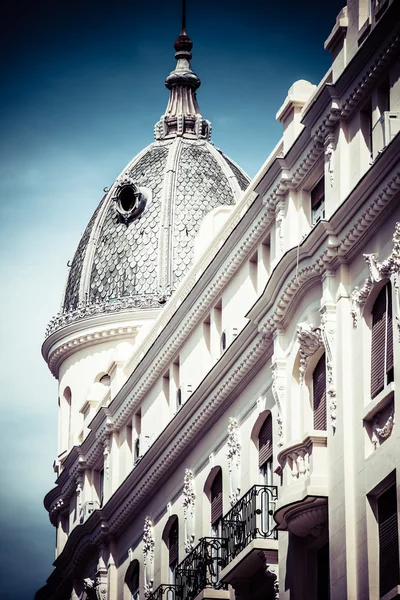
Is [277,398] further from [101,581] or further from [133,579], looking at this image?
[101,581]

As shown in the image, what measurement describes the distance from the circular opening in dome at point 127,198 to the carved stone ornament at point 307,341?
2959 centimetres

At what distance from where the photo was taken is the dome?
221 feet

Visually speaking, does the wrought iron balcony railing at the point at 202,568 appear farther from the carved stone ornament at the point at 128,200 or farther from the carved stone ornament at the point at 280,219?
the carved stone ornament at the point at 128,200

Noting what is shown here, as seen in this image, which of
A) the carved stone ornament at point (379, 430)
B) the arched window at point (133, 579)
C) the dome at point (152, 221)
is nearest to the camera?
the carved stone ornament at point (379, 430)

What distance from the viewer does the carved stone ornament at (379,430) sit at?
35750 mm

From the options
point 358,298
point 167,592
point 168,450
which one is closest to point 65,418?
point 168,450

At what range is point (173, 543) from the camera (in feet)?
167

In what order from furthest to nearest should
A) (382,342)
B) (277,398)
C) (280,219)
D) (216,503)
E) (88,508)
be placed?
(88,508)
(216,503)
(280,219)
(277,398)
(382,342)

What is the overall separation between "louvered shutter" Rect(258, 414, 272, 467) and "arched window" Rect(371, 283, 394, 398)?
7047 millimetres

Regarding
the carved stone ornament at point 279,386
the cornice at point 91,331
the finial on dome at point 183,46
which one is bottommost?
the carved stone ornament at point 279,386

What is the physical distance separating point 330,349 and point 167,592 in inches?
505

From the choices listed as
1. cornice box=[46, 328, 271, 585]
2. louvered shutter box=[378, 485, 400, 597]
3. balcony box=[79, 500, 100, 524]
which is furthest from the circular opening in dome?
louvered shutter box=[378, 485, 400, 597]

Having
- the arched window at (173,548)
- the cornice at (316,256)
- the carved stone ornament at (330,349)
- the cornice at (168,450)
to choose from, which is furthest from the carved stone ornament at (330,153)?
the arched window at (173,548)

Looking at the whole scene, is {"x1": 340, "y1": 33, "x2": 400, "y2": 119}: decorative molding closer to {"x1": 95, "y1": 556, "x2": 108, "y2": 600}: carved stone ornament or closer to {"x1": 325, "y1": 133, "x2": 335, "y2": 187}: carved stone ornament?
{"x1": 325, "y1": 133, "x2": 335, "y2": 187}: carved stone ornament
